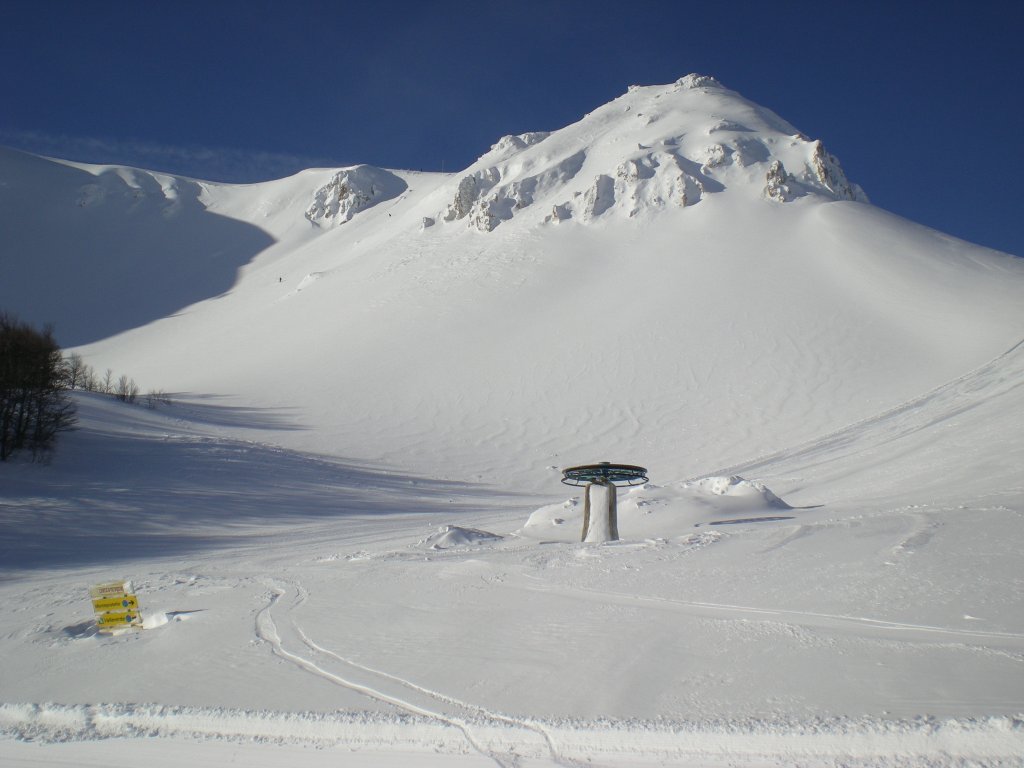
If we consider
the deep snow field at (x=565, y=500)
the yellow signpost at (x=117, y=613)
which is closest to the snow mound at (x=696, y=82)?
the deep snow field at (x=565, y=500)

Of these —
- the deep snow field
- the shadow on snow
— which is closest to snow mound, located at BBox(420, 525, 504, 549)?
the deep snow field

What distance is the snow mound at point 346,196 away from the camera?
8856 cm

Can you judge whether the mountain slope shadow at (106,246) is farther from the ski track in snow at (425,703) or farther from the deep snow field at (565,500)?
the ski track in snow at (425,703)

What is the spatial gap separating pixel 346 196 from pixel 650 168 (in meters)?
50.6

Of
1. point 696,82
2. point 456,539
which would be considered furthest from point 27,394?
point 696,82

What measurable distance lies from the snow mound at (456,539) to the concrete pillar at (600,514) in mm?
1521

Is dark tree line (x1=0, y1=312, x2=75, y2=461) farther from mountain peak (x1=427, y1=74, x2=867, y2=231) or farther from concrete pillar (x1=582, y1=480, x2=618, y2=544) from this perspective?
mountain peak (x1=427, y1=74, x2=867, y2=231)

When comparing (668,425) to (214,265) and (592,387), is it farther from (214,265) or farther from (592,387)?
(214,265)

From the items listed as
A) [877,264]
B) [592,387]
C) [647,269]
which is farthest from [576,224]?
[592,387]

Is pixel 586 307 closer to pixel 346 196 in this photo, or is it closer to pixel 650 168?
pixel 650 168

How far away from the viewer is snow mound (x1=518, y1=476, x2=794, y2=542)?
1016cm

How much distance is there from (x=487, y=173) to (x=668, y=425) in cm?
4300

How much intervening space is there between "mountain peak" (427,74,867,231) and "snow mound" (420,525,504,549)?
1696 inches

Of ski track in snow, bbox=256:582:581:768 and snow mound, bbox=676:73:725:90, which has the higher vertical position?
snow mound, bbox=676:73:725:90
